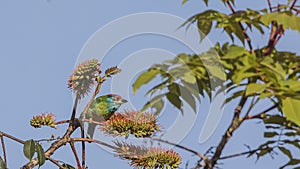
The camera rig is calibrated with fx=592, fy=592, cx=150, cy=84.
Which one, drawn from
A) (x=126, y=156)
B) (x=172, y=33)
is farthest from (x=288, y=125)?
(x=126, y=156)

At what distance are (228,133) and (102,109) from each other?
678 millimetres

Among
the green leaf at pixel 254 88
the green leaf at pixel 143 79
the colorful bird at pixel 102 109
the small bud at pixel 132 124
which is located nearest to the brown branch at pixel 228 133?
the green leaf at pixel 254 88

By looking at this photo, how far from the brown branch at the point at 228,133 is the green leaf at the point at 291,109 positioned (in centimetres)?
10

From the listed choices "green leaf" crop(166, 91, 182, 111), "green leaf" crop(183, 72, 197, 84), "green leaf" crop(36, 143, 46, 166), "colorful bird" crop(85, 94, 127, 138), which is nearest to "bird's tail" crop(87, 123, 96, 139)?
"colorful bird" crop(85, 94, 127, 138)

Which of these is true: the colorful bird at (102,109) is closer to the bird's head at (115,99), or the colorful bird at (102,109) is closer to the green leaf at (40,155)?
the bird's head at (115,99)

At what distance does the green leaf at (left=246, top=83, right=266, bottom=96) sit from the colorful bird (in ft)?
2.21

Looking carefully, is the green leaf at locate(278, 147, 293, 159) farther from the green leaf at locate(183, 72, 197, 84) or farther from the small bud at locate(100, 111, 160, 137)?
the small bud at locate(100, 111, 160, 137)

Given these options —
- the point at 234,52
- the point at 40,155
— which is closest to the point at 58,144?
the point at 40,155

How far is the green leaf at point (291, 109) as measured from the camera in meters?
1.09

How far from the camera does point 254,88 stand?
1.09 metres

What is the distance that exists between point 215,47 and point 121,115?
58cm

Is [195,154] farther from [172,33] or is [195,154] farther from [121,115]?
[121,115]

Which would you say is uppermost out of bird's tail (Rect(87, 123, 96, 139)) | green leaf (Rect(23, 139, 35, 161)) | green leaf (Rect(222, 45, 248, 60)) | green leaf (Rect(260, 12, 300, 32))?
green leaf (Rect(260, 12, 300, 32))

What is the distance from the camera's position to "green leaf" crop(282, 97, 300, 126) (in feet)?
3.58
